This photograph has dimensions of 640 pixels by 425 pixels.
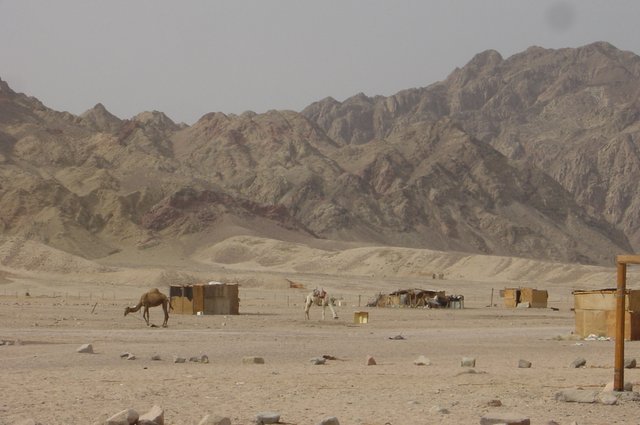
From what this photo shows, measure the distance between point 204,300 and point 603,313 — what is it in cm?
1829

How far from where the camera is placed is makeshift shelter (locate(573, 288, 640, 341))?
2702cm

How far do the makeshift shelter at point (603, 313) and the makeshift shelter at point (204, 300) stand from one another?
16.9 metres

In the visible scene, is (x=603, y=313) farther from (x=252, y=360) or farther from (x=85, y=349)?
(x=85, y=349)

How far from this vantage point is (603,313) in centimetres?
2778

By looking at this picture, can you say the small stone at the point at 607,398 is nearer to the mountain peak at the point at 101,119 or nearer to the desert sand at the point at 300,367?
the desert sand at the point at 300,367

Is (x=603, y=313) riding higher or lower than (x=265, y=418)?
higher

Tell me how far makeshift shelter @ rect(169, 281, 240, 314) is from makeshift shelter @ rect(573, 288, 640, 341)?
16.9 metres

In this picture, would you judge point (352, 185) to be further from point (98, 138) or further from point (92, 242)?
point (92, 242)

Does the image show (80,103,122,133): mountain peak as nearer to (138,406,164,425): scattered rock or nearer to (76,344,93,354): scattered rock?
(76,344,93,354): scattered rock

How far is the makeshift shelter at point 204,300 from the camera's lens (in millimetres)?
41000

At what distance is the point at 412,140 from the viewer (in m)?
175

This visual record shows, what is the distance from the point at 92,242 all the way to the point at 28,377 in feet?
316

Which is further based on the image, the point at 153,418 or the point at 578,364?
the point at 578,364

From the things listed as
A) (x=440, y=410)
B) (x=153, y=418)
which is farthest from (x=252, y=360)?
(x=153, y=418)
